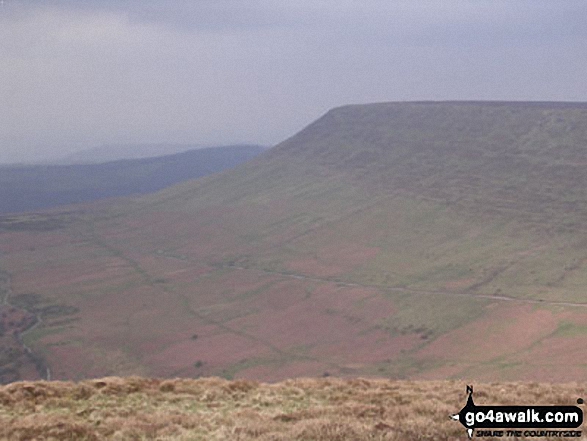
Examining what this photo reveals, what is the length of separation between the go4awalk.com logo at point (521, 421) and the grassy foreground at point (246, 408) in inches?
15.7

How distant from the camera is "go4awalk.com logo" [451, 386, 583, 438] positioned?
1305 cm

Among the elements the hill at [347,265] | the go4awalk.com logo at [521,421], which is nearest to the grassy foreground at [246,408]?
the go4awalk.com logo at [521,421]

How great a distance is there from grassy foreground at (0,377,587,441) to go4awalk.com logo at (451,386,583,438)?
15.7 inches

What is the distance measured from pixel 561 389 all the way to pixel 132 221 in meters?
156

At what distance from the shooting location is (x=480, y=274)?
86.9 meters

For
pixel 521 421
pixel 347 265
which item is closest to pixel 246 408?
pixel 521 421

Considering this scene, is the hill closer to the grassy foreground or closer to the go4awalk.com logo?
the grassy foreground

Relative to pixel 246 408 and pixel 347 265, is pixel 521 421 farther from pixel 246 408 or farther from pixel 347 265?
pixel 347 265

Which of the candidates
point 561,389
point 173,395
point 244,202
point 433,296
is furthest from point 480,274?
point 244,202

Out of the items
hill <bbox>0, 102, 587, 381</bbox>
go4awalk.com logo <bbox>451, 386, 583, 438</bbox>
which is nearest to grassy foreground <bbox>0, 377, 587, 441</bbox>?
go4awalk.com logo <bbox>451, 386, 583, 438</bbox>

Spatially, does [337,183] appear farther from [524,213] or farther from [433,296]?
[433,296]

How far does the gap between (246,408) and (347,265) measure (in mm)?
86813

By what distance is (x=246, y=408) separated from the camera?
16500 mm

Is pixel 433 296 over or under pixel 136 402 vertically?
under
